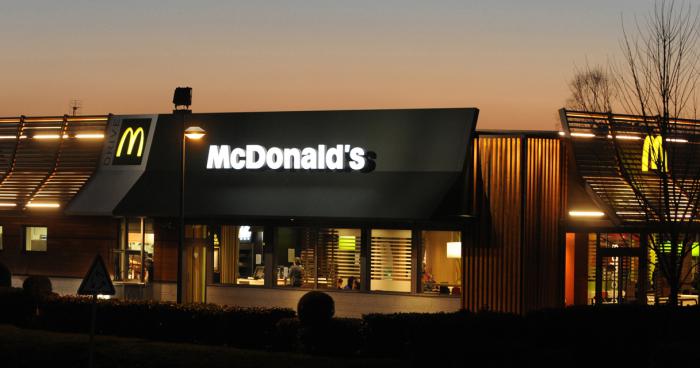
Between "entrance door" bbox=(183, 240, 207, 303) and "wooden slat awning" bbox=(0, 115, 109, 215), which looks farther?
"wooden slat awning" bbox=(0, 115, 109, 215)

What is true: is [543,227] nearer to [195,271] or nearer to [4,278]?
[195,271]

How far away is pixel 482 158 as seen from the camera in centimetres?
2988

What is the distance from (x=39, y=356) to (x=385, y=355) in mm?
7244

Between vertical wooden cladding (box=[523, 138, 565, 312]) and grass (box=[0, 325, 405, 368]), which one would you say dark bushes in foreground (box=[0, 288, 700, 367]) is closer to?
grass (box=[0, 325, 405, 368])

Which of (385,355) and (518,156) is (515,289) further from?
(385,355)

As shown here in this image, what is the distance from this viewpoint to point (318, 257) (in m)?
31.8

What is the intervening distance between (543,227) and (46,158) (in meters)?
16.3

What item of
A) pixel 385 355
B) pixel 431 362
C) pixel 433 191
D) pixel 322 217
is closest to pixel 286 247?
pixel 322 217

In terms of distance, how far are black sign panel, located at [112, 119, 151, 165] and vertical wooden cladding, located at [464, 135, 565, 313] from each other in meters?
10.7

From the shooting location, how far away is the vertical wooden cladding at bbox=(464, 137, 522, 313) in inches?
1166

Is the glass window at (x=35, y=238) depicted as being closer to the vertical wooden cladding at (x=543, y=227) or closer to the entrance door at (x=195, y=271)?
the entrance door at (x=195, y=271)

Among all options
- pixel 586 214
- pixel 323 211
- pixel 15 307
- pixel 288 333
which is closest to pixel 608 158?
pixel 586 214

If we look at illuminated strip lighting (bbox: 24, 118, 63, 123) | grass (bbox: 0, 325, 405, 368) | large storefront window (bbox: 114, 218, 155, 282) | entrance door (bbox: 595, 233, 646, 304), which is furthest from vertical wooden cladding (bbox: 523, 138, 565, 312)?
illuminated strip lighting (bbox: 24, 118, 63, 123)

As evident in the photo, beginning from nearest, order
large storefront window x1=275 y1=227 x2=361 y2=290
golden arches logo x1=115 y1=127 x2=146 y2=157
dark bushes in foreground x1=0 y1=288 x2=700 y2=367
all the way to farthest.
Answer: dark bushes in foreground x1=0 y1=288 x2=700 y2=367, large storefront window x1=275 y1=227 x2=361 y2=290, golden arches logo x1=115 y1=127 x2=146 y2=157
